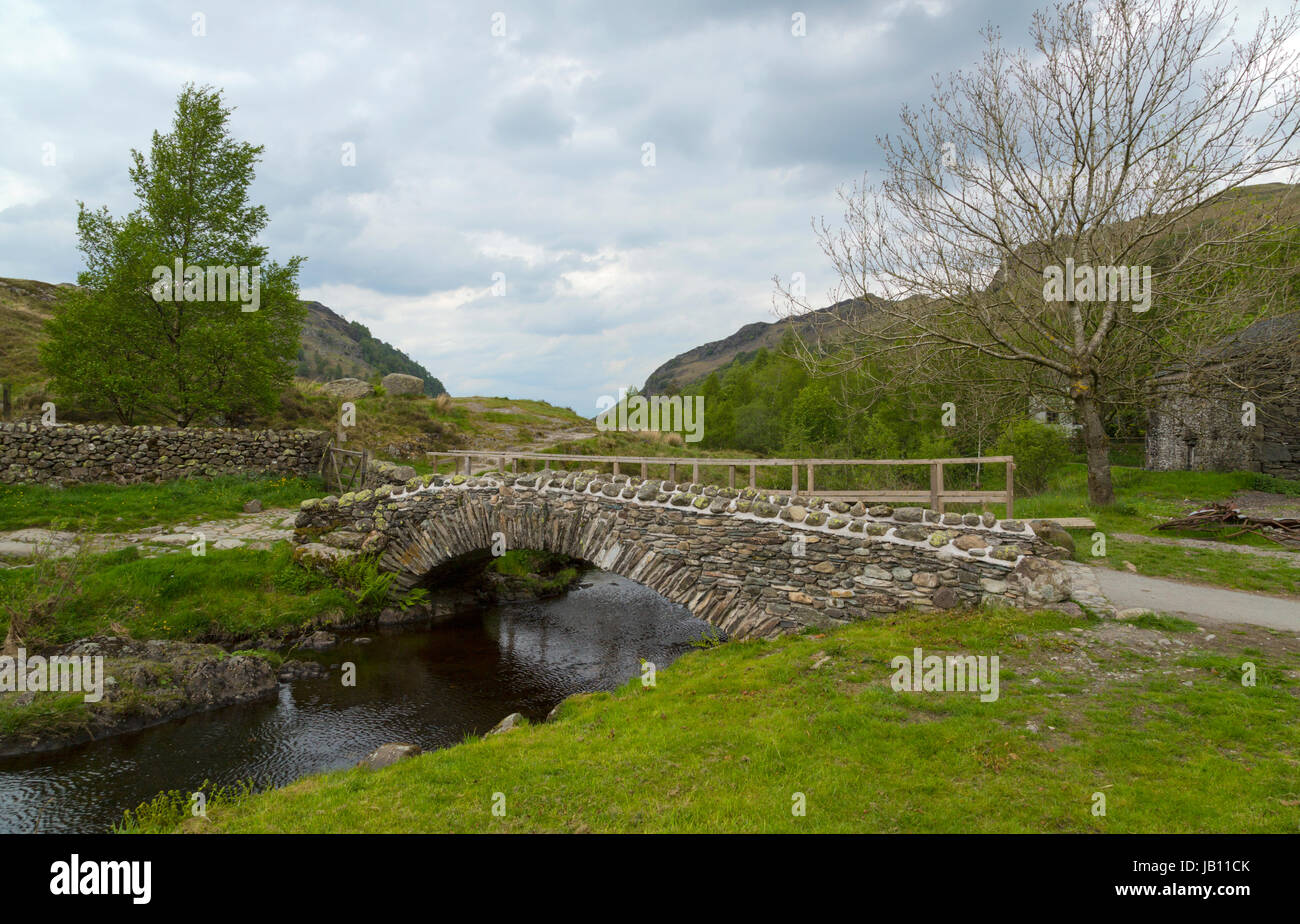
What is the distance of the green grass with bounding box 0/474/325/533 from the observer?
15.6 metres

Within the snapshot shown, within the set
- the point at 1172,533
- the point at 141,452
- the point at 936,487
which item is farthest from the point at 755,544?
the point at 141,452

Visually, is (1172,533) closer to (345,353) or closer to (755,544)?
(755,544)

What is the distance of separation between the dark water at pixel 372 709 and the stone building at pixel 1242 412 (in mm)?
14215

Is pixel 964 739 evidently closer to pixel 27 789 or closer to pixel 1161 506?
pixel 27 789

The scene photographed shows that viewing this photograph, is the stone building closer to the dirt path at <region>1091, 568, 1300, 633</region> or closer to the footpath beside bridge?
the dirt path at <region>1091, 568, 1300, 633</region>

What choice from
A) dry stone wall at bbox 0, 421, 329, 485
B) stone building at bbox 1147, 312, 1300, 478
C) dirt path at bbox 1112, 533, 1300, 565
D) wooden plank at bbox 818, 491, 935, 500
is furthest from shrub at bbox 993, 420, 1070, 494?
dry stone wall at bbox 0, 421, 329, 485

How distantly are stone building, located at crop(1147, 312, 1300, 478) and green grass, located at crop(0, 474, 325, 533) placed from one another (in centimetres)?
2565

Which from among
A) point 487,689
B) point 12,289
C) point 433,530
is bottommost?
point 487,689

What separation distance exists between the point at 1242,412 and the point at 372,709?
27.2m

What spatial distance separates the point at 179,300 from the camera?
840 inches

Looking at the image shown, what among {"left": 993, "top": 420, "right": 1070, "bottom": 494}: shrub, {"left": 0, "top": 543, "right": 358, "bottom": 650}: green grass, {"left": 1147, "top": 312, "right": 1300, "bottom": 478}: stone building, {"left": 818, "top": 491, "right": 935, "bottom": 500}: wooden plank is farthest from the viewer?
{"left": 993, "top": 420, "right": 1070, "bottom": 494}: shrub

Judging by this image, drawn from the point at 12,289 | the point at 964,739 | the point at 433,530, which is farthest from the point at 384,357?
the point at 964,739

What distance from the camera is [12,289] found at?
37.9 meters
